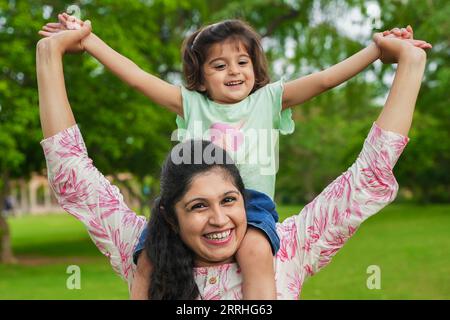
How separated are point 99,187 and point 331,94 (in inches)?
610

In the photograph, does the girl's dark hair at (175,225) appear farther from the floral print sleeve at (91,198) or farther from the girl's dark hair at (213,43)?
the girl's dark hair at (213,43)

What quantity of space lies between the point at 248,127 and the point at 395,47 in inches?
32.0

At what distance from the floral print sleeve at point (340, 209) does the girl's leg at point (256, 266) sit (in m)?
0.08

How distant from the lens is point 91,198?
1.95m

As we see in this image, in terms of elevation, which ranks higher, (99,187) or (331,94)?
(331,94)

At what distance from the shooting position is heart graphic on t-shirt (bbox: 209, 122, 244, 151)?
2.56 m

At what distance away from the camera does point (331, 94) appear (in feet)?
56.1

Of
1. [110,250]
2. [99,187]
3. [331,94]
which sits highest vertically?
[331,94]

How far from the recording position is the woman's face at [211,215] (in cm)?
182

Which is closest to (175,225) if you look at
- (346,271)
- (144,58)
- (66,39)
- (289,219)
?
(289,219)

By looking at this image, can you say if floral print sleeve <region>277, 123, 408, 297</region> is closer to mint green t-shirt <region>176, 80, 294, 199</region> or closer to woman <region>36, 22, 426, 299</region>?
woman <region>36, 22, 426, 299</region>

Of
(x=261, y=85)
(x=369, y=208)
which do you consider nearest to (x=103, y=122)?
(x=261, y=85)

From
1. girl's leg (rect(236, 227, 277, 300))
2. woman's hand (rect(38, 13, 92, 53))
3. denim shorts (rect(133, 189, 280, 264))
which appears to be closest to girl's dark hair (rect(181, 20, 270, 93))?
woman's hand (rect(38, 13, 92, 53))
